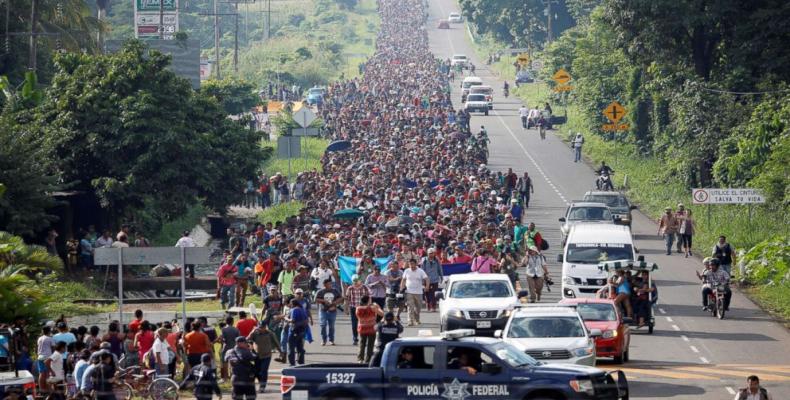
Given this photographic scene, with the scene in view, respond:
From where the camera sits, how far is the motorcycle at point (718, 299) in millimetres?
34375

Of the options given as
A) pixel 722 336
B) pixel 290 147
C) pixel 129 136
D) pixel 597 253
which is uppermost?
pixel 129 136

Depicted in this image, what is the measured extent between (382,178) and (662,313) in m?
20.1

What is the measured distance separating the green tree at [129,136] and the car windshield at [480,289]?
50.7 ft

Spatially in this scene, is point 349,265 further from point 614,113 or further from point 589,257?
point 614,113

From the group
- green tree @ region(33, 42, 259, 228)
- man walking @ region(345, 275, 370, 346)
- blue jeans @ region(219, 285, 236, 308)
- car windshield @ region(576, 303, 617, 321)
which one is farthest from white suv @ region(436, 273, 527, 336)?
green tree @ region(33, 42, 259, 228)

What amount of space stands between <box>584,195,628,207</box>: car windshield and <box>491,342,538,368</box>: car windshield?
26.5 metres

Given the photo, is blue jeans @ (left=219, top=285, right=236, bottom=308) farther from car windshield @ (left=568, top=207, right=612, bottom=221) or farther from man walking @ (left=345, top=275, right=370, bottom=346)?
car windshield @ (left=568, top=207, right=612, bottom=221)

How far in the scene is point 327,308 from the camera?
31.3 m

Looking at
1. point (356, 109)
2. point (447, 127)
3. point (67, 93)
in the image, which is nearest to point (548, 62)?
point (356, 109)

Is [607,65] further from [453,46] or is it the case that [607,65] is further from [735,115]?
[453,46]

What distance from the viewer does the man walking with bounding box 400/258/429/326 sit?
111 feet

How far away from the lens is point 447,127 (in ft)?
231

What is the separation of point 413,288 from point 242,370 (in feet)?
32.9

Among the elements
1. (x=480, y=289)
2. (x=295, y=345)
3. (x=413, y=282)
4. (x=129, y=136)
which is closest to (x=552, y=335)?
(x=295, y=345)
